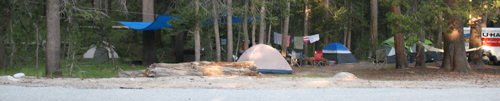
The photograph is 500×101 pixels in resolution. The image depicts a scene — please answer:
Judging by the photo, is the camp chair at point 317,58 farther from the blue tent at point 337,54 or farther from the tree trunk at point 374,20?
the tree trunk at point 374,20

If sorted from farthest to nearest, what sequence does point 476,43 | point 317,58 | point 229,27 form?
point 317,58 < point 476,43 < point 229,27

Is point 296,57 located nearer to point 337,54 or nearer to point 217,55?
point 337,54

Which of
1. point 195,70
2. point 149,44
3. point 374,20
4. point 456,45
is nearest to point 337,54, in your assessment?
point 374,20

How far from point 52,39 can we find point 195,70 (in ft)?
12.1

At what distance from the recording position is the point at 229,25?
1350 centimetres

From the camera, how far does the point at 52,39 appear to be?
982 centimetres

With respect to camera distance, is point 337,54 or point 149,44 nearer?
point 149,44

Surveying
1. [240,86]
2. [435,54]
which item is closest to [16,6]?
[240,86]

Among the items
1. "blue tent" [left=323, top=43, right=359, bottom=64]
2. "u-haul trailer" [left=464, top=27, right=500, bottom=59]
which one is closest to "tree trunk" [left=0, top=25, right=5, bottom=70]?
"blue tent" [left=323, top=43, right=359, bottom=64]

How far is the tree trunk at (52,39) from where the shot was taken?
9672 mm

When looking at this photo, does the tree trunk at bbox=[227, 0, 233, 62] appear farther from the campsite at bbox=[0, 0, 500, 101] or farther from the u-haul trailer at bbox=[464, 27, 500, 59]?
the u-haul trailer at bbox=[464, 27, 500, 59]

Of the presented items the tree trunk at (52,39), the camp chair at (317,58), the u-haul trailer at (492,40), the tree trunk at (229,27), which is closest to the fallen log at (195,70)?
the tree trunk at (52,39)

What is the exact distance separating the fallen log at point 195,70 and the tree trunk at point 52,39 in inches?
70.4

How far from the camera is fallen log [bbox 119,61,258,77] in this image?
31.4 ft
